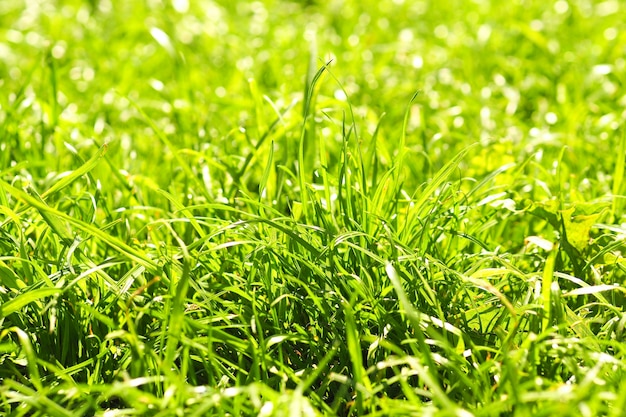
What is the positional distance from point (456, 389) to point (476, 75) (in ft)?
7.51

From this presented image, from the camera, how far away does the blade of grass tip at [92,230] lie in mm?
1521

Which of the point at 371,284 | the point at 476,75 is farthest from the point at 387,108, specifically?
the point at 371,284

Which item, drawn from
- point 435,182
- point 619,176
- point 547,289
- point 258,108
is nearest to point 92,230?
point 435,182

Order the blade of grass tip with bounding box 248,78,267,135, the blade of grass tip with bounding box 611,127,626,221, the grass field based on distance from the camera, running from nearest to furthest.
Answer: the grass field, the blade of grass tip with bounding box 611,127,626,221, the blade of grass tip with bounding box 248,78,267,135

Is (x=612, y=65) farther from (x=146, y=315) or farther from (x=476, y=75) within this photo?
(x=146, y=315)

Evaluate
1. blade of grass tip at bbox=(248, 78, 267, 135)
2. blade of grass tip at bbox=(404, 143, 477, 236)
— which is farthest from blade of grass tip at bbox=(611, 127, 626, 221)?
blade of grass tip at bbox=(248, 78, 267, 135)

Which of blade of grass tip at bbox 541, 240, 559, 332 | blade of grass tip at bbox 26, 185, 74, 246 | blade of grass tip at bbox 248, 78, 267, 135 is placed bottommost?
blade of grass tip at bbox 541, 240, 559, 332

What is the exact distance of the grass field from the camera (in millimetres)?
1475

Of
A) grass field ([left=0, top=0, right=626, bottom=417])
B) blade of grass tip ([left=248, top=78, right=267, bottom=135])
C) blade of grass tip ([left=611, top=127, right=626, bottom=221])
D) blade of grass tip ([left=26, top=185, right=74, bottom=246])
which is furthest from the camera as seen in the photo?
blade of grass tip ([left=248, top=78, right=267, bottom=135])

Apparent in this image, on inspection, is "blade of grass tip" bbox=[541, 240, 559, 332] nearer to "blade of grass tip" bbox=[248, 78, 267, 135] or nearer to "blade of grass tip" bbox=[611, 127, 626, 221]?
"blade of grass tip" bbox=[611, 127, 626, 221]

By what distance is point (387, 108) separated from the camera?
10.2 ft

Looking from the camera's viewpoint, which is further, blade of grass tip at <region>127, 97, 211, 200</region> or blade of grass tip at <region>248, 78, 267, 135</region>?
blade of grass tip at <region>248, 78, 267, 135</region>

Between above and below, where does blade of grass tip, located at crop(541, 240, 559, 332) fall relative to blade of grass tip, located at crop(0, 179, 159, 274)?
below

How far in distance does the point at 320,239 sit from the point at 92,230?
0.52 m
